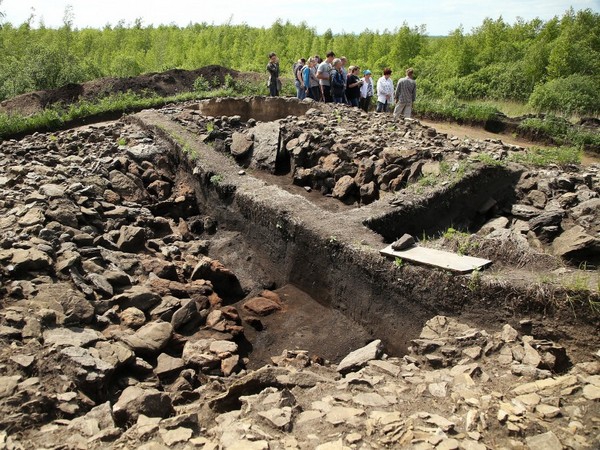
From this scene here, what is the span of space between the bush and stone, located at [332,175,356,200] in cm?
994

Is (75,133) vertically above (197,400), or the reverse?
(75,133)

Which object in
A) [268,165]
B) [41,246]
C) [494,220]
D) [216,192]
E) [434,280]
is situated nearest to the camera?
[434,280]

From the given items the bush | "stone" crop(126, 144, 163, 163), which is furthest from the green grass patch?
"stone" crop(126, 144, 163, 163)

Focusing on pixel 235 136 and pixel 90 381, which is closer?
pixel 90 381

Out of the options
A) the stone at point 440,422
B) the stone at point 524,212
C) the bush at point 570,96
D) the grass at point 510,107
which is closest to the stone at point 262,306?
the stone at point 440,422

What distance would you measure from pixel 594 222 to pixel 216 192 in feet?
18.4

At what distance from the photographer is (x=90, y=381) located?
4.25m

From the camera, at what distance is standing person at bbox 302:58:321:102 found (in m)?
13.0

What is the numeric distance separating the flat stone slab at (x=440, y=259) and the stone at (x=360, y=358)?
3.38ft

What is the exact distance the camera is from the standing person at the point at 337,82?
12289mm

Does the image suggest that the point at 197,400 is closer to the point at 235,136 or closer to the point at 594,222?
the point at 594,222

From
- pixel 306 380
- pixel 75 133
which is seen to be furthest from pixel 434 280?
pixel 75 133

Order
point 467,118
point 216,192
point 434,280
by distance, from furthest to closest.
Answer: point 467,118 → point 216,192 → point 434,280

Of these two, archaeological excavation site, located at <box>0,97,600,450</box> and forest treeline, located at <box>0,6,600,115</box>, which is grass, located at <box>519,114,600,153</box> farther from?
archaeological excavation site, located at <box>0,97,600,450</box>
